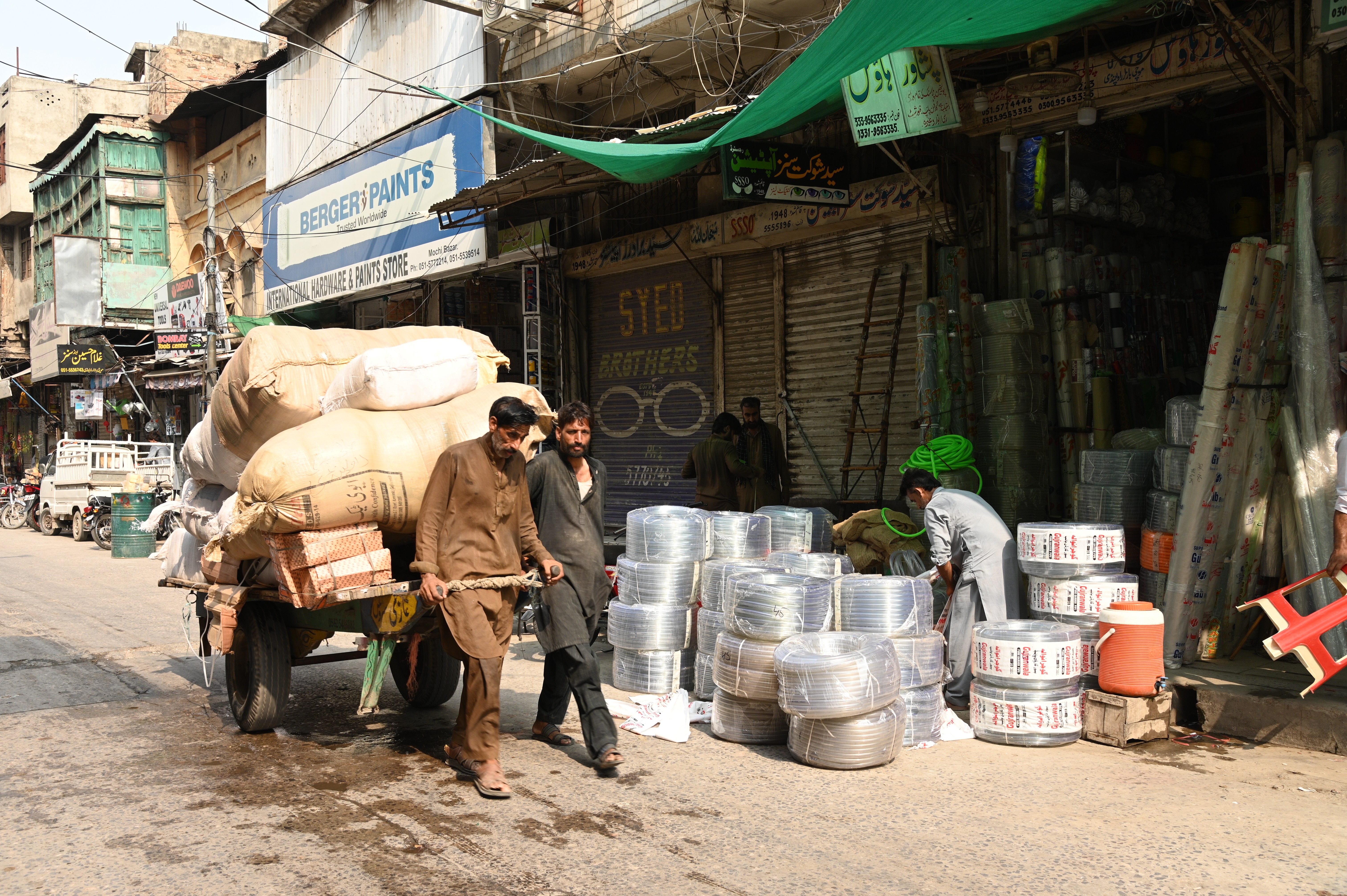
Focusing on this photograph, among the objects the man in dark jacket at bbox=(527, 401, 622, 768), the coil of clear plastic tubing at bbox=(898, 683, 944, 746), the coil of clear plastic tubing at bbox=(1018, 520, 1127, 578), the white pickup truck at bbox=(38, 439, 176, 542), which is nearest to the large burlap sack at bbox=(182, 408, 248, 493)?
the man in dark jacket at bbox=(527, 401, 622, 768)

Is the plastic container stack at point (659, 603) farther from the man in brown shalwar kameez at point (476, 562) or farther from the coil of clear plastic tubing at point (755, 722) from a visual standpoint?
the man in brown shalwar kameez at point (476, 562)

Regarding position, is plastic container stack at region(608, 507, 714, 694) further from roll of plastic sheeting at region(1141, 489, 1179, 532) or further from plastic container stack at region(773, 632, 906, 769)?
roll of plastic sheeting at region(1141, 489, 1179, 532)

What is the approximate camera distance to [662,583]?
686cm

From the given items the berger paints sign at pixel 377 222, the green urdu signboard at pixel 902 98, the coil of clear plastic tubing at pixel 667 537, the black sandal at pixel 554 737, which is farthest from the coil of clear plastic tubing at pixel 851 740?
the berger paints sign at pixel 377 222

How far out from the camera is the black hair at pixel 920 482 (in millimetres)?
6805

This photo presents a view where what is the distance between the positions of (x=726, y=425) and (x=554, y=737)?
486 centimetres

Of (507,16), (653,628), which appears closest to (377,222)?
(507,16)

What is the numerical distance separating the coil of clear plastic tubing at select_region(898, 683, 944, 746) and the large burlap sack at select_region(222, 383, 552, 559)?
2434 mm

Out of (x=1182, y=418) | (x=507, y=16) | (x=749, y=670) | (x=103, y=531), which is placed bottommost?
(x=103, y=531)

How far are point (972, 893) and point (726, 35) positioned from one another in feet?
31.4

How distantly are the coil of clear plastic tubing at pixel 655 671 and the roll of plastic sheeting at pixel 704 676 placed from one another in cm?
18

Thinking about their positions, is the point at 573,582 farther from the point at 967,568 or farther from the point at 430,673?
the point at 967,568

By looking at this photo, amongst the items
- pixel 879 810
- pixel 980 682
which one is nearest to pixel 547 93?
pixel 980 682

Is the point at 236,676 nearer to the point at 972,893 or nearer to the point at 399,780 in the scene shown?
the point at 399,780
